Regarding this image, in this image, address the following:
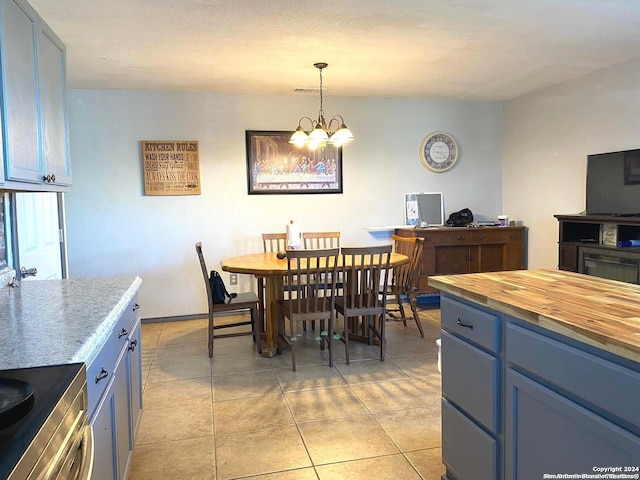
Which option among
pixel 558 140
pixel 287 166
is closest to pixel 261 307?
pixel 287 166

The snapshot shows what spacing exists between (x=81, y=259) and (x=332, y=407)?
3.25m

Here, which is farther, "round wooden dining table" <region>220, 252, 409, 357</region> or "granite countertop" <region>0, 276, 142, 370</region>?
"round wooden dining table" <region>220, 252, 409, 357</region>

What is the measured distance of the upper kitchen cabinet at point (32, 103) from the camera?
73.5 inches

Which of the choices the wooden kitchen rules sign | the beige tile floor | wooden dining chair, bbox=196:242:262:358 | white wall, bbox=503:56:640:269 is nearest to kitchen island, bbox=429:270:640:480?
the beige tile floor

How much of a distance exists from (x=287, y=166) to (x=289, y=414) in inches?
117

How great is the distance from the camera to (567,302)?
1554 mm

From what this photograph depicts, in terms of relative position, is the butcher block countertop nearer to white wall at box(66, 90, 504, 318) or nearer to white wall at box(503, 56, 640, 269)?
white wall at box(503, 56, 640, 269)

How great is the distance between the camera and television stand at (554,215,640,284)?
11.9 feet

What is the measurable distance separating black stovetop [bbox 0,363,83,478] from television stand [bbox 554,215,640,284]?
3.89 metres

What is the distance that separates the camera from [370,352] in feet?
12.5

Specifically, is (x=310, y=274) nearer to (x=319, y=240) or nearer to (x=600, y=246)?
(x=319, y=240)

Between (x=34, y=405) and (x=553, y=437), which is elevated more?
(x=34, y=405)

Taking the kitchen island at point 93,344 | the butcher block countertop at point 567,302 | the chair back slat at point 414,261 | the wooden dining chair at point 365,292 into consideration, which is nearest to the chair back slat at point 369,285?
the wooden dining chair at point 365,292

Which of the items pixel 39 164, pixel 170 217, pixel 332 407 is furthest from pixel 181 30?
pixel 332 407
